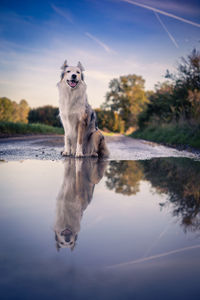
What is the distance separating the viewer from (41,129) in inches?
1019

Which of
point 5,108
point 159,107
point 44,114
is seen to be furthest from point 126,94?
point 5,108

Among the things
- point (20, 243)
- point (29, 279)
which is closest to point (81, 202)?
point (20, 243)

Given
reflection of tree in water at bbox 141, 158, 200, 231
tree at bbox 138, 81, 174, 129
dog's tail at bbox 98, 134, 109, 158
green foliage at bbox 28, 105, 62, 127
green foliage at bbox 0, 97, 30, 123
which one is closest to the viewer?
reflection of tree in water at bbox 141, 158, 200, 231

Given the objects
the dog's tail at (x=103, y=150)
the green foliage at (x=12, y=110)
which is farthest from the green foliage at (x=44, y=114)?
the dog's tail at (x=103, y=150)

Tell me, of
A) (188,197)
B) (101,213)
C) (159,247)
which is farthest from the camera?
(188,197)

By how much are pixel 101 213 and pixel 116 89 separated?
6375cm

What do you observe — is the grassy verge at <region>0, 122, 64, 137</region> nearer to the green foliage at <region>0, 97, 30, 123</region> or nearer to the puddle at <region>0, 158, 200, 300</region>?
the puddle at <region>0, 158, 200, 300</region>

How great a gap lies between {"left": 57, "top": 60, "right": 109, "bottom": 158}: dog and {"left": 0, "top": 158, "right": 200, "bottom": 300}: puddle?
3396mm

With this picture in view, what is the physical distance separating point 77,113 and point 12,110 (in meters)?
102

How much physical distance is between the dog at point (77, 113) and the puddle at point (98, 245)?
134 inches

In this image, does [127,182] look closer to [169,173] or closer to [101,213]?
[169,173]

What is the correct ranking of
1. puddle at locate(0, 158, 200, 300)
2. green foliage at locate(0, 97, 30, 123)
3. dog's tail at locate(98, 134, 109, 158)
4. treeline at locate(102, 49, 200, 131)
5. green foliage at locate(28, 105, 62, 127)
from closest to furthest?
puddle at locate(0, 158, 200, 300)
dog's tail at locate(98, 134, 109, 158)
treeline at locate(102, 49, 200, 131)
green foliage at locate(28, 105, 62, 127)
green foliage at locate(0, 97, 30, 123)

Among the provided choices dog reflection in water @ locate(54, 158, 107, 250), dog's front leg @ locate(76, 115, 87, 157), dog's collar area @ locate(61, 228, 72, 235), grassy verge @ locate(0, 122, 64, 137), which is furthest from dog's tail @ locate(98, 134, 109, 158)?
grassy verge @ locate(0, 122, 64, 137)

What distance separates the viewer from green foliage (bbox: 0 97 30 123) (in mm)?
93688
